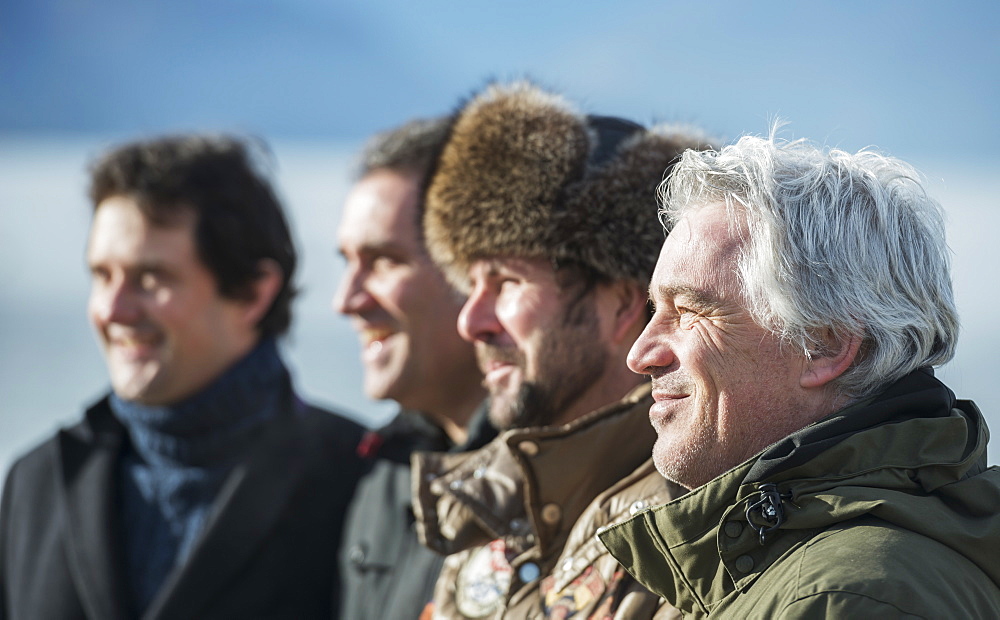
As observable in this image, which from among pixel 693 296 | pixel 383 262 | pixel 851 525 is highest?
pixel 693 296

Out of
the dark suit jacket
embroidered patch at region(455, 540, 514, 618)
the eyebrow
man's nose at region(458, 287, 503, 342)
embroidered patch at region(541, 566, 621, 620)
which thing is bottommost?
the dark suit jacket

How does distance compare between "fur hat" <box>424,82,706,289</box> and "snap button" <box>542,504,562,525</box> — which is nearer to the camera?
"snap button" <box>542,504,562,525</box>

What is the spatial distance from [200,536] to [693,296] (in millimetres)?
2382

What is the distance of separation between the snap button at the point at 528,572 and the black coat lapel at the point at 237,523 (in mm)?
1548

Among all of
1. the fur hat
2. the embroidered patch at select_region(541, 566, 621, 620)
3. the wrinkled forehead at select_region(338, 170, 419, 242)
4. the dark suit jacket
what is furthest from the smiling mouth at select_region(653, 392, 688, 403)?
the dark suit jacket

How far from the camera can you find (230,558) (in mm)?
3529

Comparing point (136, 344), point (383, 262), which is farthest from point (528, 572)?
point (136, 344)

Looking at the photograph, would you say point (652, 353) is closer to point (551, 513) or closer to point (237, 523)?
point (551, 513)

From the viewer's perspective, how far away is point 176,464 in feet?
12.3

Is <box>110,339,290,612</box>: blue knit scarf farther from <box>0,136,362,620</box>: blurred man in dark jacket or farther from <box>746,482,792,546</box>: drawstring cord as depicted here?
<box>746,482,792,546</box>: drawstring cord

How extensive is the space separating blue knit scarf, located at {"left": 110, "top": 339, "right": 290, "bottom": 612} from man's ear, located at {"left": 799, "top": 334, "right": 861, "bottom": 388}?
101 inches

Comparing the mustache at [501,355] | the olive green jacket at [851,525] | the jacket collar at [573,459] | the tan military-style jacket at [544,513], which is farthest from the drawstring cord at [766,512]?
the mustache at [501,355]

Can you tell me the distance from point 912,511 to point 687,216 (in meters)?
0.62

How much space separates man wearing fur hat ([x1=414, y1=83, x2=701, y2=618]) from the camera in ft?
7.48
